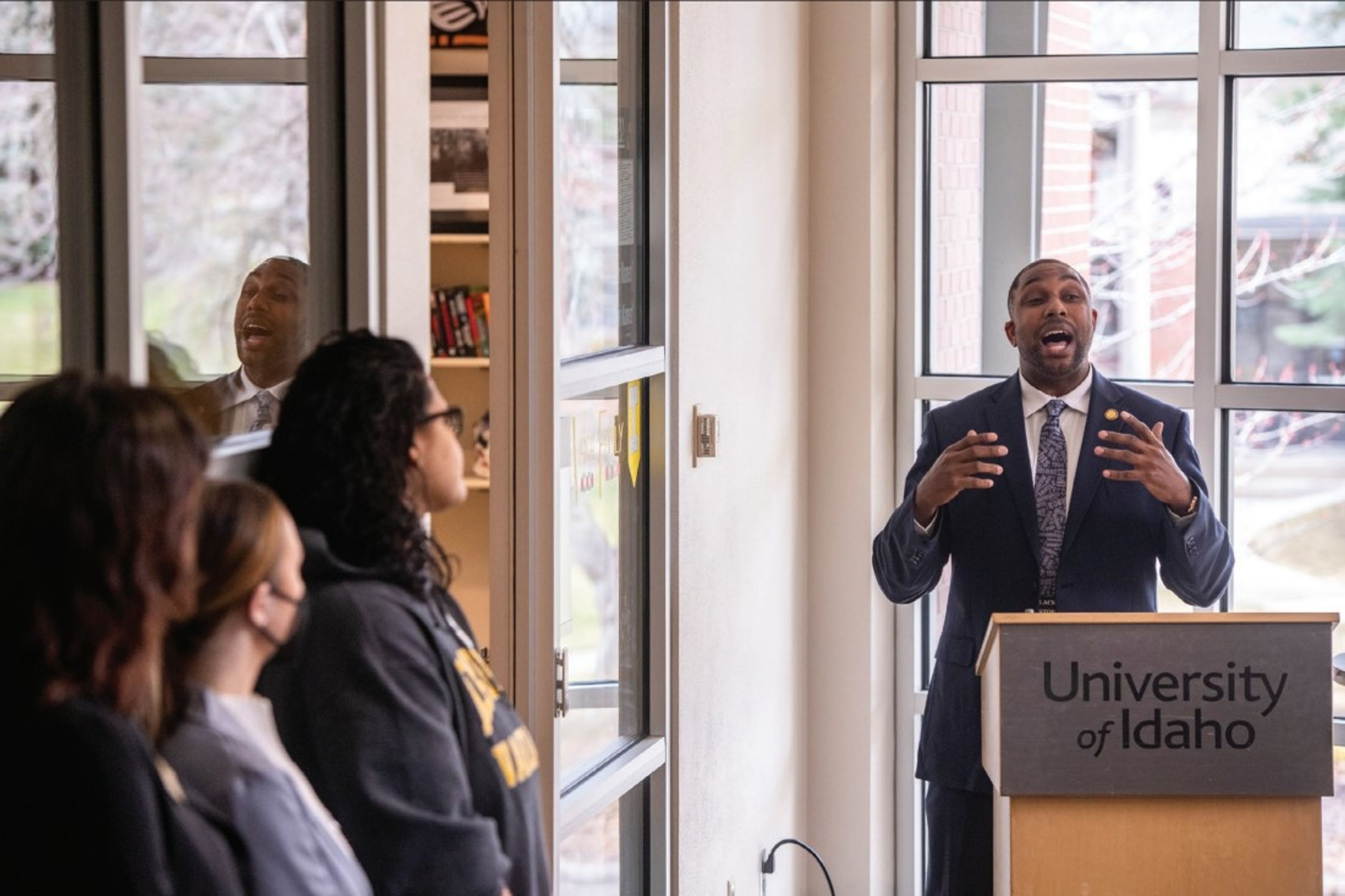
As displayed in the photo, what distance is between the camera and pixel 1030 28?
477 cm

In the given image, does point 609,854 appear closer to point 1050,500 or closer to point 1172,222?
point 1050,500

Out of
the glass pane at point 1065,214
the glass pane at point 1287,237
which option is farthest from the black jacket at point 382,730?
the glass pane at point 1287,237

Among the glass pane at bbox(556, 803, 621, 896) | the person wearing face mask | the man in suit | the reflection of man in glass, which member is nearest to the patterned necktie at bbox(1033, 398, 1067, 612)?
the man in suit

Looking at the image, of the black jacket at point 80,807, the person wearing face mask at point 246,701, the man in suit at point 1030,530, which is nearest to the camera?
the black jacket at point 80,807

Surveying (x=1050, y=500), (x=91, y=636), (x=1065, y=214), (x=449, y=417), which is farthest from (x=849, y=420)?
(x=91, y=636)

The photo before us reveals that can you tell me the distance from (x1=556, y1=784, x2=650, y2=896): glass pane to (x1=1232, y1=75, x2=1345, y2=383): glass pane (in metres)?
2.18

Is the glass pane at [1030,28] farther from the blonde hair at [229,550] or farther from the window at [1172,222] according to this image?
the blonde hair at [229,550]

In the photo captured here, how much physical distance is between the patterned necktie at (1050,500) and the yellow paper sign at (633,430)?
912 mm

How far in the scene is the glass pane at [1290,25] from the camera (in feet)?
14.6

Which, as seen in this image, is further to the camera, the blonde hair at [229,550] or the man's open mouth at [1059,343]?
the man's open mouth at [1059,343]

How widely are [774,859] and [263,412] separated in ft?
8.20

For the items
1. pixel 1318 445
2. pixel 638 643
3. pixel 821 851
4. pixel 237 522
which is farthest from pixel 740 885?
pixel 237 522

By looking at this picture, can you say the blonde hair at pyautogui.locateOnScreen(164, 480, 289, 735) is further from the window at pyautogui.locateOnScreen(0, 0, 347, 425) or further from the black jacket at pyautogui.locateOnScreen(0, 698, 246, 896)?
the window at pyautogui.locateOnScreen(0, 0, 347, 425)

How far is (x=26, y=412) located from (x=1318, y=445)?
3.88 m
